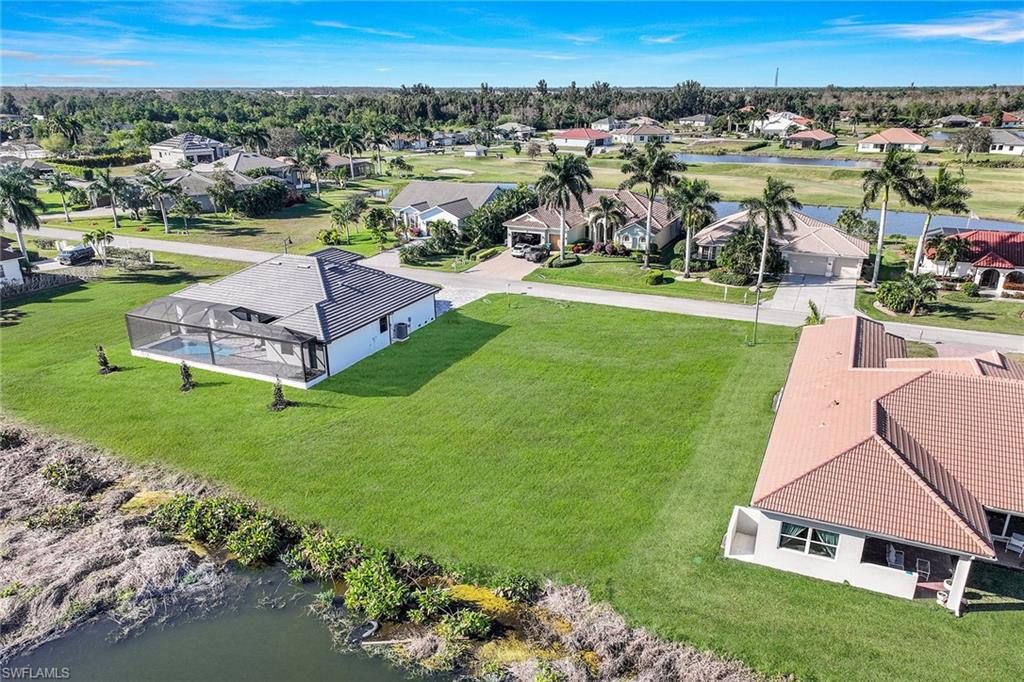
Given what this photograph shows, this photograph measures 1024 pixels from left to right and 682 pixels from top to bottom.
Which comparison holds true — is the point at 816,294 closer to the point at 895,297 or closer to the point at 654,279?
the point at 895,297

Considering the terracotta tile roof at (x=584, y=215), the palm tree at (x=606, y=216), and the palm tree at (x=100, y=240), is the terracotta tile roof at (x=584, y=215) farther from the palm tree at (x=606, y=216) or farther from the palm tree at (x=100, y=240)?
the palm tree at (x=100, y=240)

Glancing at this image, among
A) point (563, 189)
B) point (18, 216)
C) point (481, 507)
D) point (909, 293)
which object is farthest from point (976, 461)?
point (18, 216)

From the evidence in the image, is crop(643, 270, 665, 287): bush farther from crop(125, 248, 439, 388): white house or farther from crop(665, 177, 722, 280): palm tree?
crop(125, 248, 439, 388): white house

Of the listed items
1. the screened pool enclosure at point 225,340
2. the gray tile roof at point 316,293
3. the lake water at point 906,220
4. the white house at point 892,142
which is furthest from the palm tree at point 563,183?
the white house at point 892,142

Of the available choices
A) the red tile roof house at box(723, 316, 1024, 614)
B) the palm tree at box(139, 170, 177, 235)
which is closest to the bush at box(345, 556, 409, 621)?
the red tile roof house at box(723, 316, 1024, 614)

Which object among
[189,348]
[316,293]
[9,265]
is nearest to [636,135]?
[9,265]

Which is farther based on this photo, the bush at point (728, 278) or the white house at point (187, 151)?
the white house at point (187, 151)
